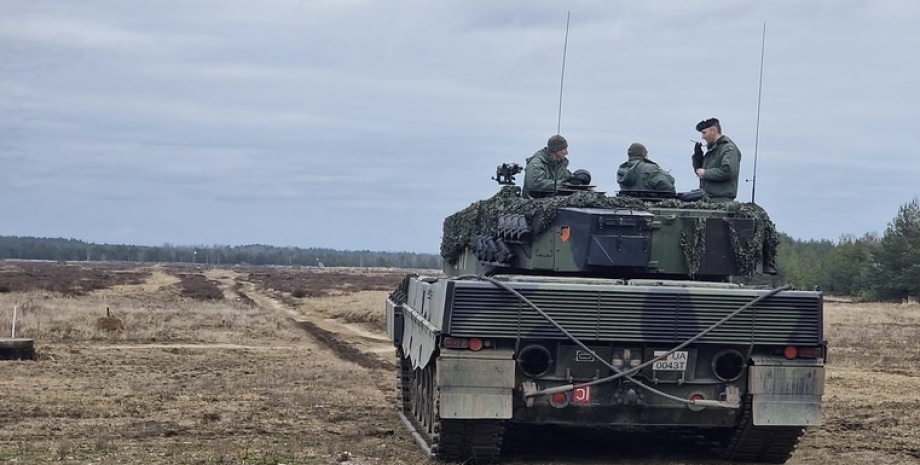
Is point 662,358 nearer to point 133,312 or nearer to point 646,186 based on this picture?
point 646,186

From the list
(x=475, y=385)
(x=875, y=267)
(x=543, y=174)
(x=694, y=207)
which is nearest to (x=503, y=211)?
(x=543, y=174)

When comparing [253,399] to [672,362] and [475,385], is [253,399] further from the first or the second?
[672,362]

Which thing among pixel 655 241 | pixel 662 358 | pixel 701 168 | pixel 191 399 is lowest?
pixel 191 399

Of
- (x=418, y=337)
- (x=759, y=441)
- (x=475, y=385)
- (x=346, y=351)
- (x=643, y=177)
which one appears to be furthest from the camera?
(x=346, y=351)

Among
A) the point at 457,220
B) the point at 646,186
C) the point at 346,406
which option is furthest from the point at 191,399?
the point at 646,186

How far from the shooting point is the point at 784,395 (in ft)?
36.6

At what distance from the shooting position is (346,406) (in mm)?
16234

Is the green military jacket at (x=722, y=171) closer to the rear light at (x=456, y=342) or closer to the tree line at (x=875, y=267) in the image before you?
the rear light at (x=456, y=342)

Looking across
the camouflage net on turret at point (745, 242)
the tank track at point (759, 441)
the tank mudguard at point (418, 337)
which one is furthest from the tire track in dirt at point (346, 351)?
the tank track at point (759, 441)

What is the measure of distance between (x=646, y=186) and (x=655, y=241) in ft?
5.30

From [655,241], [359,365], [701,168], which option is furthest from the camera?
[359,365]

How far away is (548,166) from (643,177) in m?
1.00

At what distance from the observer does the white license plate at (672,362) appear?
11.1m

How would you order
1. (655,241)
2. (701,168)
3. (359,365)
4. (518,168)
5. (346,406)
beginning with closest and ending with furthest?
(655,241)
(701,168)
(518,168)
(346,406)
(359,365)
